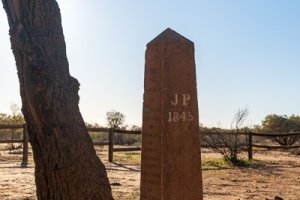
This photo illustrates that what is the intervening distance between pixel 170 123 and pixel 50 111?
108cm

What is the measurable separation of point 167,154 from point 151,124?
1.10 ft

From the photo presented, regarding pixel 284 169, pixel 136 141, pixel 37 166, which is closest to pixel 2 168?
pixel 284 169

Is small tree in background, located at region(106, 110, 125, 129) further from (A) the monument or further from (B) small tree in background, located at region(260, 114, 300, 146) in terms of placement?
(A) the monument

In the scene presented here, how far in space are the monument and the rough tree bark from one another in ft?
1.64

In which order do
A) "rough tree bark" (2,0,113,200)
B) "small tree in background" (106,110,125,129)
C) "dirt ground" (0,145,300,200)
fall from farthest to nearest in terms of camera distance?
1. "small tree in background" (106,110,125,129)
2. "dirt ground" (0,145,300,200)
3. "rough tree bark" (2,0,113,200)

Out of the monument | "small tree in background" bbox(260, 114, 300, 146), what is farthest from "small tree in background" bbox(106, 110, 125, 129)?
the monument

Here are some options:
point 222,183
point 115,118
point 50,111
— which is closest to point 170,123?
point 50,111

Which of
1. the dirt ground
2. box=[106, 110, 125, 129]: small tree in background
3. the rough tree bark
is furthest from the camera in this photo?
box=[106, 110, 125, 129]: small tree in background

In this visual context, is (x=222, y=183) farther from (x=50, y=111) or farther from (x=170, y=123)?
(x=50, y=111)

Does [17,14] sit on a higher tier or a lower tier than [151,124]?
higher

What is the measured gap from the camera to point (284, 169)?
533 inches

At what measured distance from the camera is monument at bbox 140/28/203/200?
13.9 feet

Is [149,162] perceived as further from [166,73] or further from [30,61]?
[30,61]

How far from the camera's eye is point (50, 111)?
4176mm
